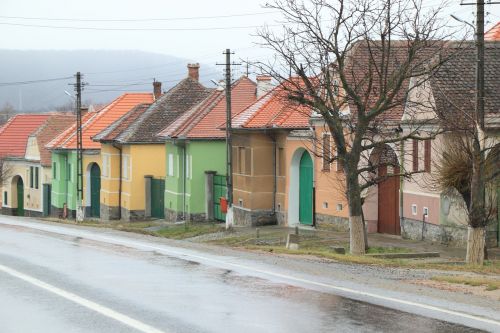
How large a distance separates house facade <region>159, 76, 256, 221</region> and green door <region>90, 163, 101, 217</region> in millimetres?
13403

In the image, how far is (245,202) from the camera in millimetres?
42625

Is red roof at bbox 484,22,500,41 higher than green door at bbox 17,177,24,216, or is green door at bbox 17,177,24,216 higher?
red roof at bbox 484,22,500,41

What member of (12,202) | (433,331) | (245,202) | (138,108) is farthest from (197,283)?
(12,202)

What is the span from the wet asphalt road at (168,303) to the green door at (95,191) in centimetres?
4546

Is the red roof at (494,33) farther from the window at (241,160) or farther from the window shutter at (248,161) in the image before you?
the window at (241,160)

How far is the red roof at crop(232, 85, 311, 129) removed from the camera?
3966 cm

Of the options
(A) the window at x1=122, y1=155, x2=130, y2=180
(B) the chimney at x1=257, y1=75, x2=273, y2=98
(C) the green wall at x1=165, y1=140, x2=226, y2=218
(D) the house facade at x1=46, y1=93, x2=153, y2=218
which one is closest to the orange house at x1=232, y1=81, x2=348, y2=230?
(B) the chimney at x1=257, y1=75, x2=273, y2=98

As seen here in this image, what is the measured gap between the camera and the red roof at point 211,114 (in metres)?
48.0

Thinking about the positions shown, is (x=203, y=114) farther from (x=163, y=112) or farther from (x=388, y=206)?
(x=388, y=206)

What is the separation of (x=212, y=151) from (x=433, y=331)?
126 feet

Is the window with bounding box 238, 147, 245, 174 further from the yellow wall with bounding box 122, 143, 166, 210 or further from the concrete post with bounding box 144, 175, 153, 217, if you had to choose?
the concrete post with bounding box 144, 175, 153, 217

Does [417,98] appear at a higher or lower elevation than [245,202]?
higher

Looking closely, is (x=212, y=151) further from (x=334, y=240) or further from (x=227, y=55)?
(x=334, y=240)

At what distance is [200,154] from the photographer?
48.3 metres
